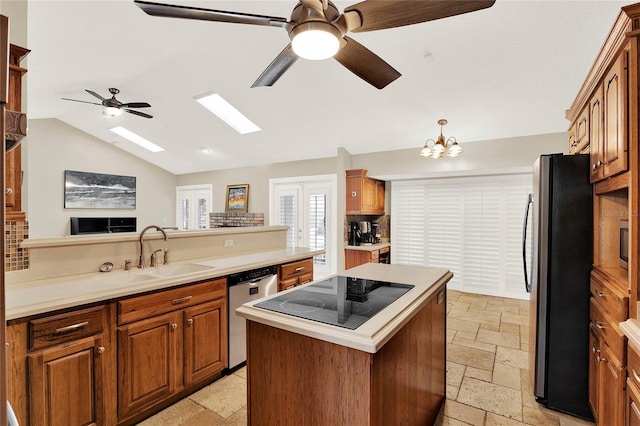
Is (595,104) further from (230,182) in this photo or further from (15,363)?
(230,182)

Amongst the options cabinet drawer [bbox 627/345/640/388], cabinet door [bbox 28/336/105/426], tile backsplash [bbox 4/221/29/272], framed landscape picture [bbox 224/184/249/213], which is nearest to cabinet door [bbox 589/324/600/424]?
cabinet drawer [bbox 627/345/640/388]

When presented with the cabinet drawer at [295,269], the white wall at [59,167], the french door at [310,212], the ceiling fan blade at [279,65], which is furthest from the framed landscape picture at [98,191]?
the ceiling fan blade at [279,65]

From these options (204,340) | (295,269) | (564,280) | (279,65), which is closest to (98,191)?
(295,269)

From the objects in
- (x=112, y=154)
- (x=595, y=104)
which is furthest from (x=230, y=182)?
(x=595, y=104)

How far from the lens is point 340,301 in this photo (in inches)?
58.5

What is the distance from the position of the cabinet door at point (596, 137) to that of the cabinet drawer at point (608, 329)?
0.79 meters

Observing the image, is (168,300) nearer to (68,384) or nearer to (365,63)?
(68,384)

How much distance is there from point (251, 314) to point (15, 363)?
3.78 ft

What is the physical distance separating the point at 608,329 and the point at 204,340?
97.7 inches

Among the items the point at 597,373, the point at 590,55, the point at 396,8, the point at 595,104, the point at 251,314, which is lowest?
the point at 597,373

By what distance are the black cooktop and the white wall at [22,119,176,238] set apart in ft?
20.2

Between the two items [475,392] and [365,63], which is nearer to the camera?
[365,63]

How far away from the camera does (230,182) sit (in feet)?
24.1

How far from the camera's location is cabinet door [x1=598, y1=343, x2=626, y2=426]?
146 centimetres
